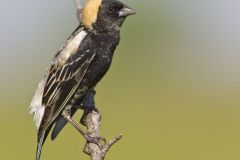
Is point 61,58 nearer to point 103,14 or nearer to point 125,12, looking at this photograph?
point 103,14

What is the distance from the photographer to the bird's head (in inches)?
323

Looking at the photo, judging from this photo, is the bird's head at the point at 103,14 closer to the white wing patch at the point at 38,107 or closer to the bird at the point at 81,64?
the bird at the point at 81,64

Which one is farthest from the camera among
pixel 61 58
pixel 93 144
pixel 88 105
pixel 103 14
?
pixel 103 14

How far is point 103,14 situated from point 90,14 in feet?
0.36

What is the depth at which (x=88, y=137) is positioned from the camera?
24.5ft

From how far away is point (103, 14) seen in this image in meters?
8.25

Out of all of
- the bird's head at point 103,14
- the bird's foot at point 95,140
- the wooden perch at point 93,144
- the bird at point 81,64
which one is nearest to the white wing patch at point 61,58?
the bird at point 81,64

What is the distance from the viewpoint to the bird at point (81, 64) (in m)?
8.05

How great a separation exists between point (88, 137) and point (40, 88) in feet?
2.65

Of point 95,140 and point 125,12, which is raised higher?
point 125,12

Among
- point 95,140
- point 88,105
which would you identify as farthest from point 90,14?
point 95,140

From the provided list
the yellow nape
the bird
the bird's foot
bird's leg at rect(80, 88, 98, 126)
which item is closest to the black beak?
the bird

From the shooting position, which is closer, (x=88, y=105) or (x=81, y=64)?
(x=88, y=105)

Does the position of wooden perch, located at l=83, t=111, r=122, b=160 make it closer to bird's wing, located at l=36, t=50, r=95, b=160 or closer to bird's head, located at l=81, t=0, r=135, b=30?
bird's wing, located at l=36, t=50, r=95, b=160
